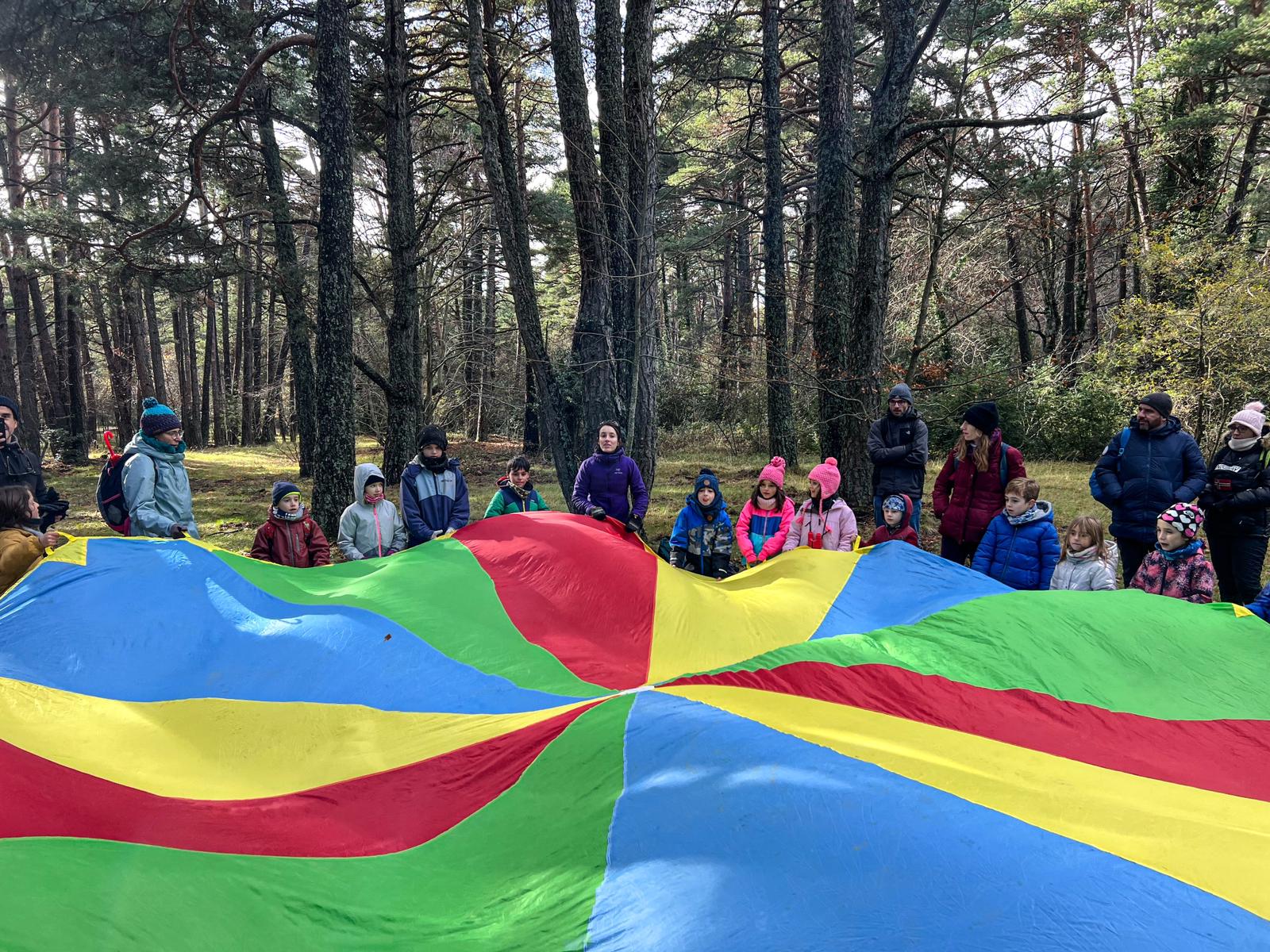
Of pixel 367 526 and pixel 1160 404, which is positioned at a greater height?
pixel 1160 404

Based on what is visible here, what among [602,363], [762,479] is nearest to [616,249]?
[602,363]

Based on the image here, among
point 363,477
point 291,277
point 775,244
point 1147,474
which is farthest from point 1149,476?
point 291,277

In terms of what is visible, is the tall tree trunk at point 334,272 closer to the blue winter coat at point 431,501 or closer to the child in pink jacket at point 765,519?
the blue winter coat at point 431,501

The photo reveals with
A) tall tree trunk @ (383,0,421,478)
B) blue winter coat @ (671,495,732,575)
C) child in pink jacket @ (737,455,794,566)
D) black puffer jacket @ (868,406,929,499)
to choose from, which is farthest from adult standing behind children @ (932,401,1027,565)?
tall tree trunk @ (383,0,421,478)

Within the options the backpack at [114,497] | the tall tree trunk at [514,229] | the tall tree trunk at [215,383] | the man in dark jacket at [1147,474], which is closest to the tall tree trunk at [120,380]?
the tall tree trunk at [215,383]

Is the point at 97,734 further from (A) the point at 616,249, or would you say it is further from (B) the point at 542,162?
(B) the point at 542,162

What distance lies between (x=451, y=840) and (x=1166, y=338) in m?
10.5

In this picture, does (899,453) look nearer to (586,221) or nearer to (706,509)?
(706,509)

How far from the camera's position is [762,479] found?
4863mm

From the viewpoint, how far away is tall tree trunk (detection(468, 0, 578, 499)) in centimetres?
689

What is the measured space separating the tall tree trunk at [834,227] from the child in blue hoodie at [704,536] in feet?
9.95

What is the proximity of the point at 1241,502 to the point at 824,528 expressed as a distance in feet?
8.05

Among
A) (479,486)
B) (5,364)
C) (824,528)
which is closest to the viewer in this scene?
(824,528)

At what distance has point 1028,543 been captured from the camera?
156 inches
